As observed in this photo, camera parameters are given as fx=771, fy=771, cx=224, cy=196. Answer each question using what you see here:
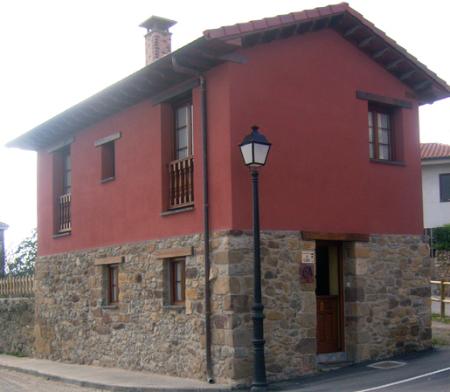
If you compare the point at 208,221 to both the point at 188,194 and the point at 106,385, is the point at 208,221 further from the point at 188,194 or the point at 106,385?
the point at 106,385

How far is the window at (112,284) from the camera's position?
53.1ft

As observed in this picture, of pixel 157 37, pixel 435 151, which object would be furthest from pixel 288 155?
pixel 435 151

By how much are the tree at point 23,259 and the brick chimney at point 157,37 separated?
1668 cm

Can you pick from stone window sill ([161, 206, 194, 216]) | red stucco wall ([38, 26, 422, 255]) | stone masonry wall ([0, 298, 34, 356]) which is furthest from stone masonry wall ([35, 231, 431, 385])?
stone masonry wall ([0, 298, 34, 356])

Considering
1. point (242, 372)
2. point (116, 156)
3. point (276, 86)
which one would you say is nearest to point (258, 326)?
point (242, 372)

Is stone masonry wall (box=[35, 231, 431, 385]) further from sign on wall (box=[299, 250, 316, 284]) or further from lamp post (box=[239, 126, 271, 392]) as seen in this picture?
lamp post (box=[239, 126, 271, 392])

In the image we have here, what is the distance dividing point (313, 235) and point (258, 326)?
250 centimetres

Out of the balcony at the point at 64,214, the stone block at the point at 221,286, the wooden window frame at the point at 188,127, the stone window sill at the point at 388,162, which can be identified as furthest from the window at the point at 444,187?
the stone block at the point at 221,286

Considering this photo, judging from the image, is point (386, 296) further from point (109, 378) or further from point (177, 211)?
point (109, 378)

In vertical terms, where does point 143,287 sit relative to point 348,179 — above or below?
below

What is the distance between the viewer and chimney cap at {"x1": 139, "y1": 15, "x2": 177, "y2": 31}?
17453 millimetres

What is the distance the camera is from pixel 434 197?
114 ft

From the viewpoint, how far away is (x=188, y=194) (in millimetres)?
13758

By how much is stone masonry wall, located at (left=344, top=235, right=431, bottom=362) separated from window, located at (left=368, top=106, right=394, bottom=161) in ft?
5.44
